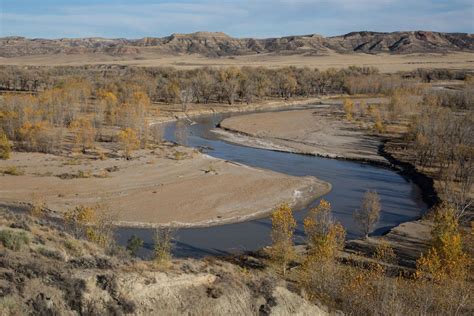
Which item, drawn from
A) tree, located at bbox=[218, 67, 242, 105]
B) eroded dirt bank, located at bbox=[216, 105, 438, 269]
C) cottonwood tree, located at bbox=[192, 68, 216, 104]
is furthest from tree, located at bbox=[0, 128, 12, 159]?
tree, located at bbox=[218, 67, 242, 105]

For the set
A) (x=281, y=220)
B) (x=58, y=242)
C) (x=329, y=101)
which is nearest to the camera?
(x=58, y=242)

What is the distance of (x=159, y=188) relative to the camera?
42875mm

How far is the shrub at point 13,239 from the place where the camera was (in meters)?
19.1

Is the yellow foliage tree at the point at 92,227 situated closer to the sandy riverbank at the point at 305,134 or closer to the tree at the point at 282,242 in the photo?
the tree at the point at 282,242

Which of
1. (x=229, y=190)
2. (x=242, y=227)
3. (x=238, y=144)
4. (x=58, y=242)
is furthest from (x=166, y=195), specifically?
(x=238, y=144)

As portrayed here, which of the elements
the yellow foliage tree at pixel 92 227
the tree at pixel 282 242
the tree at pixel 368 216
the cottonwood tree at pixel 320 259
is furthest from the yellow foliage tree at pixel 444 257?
the yellow foliage tree at pixel 92 227

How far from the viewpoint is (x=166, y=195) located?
1623 inches

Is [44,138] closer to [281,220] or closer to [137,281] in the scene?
[281,220]

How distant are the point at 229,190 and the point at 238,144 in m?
23.4

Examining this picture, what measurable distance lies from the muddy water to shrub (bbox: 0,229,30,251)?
36.9 ft

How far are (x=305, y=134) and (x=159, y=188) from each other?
1334 inches

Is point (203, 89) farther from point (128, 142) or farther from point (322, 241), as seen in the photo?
point (322, 241)

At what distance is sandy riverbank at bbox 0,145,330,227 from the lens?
3756cm

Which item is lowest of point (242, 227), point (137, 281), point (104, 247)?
point (242, 227)
